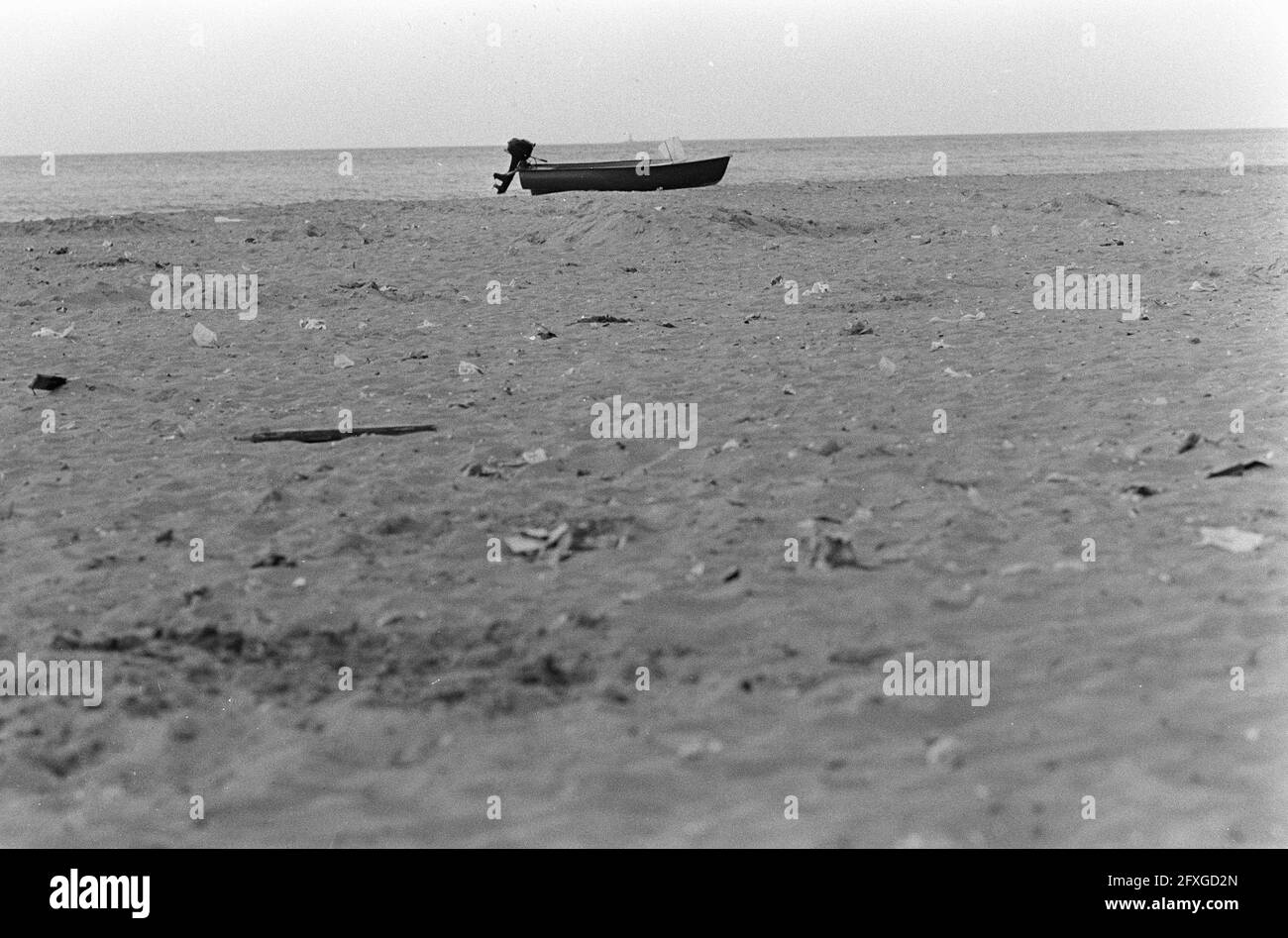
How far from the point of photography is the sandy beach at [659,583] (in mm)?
3250

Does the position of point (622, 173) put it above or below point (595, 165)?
below

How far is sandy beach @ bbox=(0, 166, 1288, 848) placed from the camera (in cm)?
325

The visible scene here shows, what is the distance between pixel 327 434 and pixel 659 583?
2949 millimetres

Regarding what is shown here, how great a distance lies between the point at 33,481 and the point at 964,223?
1358 centimetres

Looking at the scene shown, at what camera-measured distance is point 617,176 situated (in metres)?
24.2

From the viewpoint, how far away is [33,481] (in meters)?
6.08

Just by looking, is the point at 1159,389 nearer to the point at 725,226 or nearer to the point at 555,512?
the point at 555,512

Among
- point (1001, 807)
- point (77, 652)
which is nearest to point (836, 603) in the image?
point (1001, 807)
